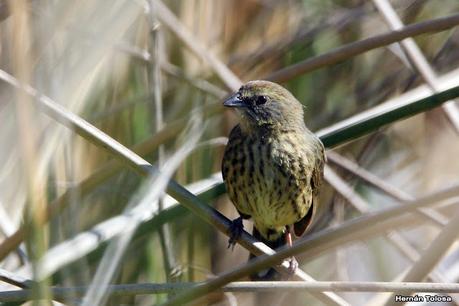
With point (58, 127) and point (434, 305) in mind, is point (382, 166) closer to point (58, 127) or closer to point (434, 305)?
point (434, 305)

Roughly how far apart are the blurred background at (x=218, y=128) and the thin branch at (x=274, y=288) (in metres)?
0.35

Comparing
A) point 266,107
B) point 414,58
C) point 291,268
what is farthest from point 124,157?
point 414,58

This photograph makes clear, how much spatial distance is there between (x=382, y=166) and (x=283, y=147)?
72 cm

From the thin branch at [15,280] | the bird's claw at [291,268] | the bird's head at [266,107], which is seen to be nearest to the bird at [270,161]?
the bird's head at [266,107]

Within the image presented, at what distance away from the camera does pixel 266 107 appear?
311 cm

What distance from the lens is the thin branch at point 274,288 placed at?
1.83 m

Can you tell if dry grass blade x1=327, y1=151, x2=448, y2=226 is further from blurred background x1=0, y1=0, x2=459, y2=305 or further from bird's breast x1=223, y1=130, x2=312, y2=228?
bird's breast x1=223, y1=130, x2=312, y2=228

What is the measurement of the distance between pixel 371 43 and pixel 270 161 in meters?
0.74

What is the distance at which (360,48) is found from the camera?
2.47 metres

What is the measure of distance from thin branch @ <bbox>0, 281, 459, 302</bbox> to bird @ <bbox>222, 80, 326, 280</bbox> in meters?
0.87

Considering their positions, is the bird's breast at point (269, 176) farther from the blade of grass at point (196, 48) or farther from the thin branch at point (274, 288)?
the thin branch at point (274, 288)

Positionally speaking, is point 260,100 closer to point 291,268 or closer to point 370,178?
point 370,178

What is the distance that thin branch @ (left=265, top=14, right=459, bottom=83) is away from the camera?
233 centimetres

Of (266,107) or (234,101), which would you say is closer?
(234,101)
